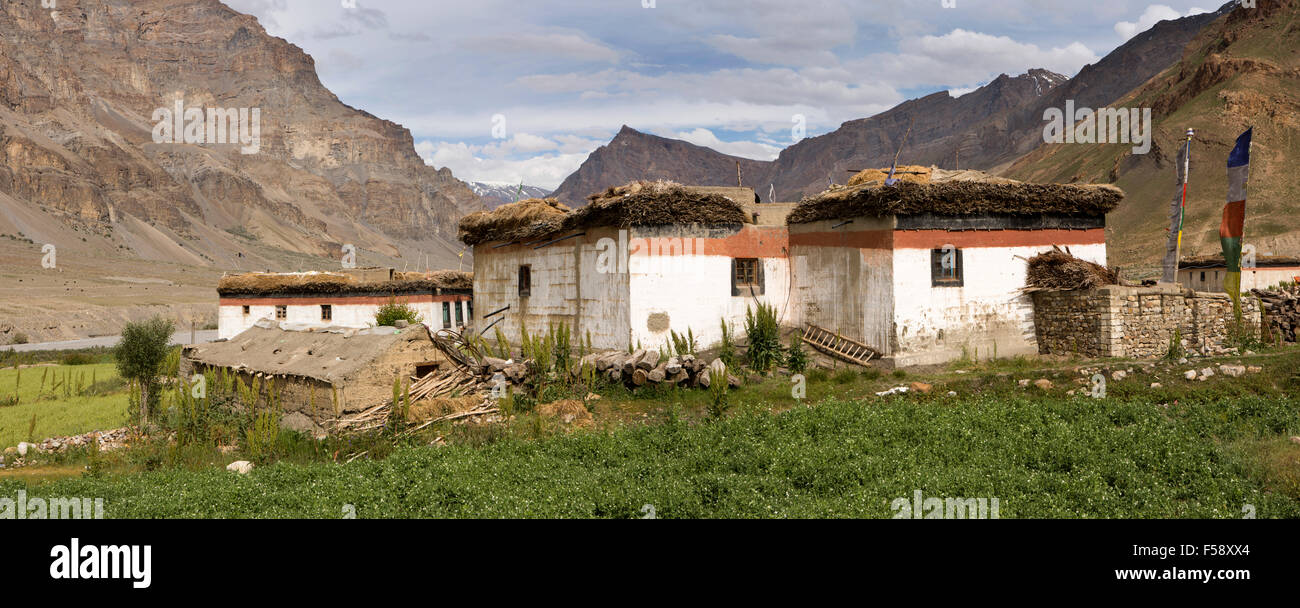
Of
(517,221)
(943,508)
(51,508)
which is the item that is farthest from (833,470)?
(517,221)

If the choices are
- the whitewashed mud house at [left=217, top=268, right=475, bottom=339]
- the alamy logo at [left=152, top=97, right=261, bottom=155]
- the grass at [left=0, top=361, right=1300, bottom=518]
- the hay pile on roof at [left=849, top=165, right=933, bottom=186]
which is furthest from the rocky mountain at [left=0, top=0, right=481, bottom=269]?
the grass at [left=0, top=361, right=1300, bottom=518]

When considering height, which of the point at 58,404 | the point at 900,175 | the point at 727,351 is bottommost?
the point at 58,404

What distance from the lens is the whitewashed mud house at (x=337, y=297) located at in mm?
27719

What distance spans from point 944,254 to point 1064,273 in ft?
8.61

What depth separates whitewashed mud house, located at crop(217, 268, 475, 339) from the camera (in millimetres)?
27719

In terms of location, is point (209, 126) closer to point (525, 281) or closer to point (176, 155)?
point (176, 155)

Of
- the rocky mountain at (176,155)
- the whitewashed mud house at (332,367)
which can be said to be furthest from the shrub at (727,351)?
the rocky mountain at (176,155)

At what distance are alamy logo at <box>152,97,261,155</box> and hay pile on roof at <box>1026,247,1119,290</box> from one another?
16685cm

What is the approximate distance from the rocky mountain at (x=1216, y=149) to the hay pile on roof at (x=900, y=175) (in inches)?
1525

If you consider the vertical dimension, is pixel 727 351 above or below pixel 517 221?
below

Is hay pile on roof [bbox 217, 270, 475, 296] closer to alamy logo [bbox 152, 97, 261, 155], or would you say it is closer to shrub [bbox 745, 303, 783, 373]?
shrub [bbox 745, 303, 783, 373]

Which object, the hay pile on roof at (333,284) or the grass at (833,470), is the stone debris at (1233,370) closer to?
the grass at (833,470)

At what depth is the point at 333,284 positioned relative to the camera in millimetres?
27688
